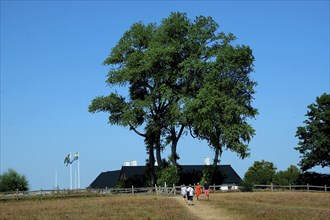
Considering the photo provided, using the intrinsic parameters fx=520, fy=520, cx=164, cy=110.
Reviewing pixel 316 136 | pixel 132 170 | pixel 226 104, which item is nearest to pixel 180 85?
pixel 226 104

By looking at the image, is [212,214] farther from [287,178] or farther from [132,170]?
[132,170]

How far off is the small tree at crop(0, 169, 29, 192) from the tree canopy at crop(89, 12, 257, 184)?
1805cm

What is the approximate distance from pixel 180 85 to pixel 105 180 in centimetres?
4116

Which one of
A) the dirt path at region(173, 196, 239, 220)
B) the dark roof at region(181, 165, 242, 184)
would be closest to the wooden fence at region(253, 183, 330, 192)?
the dark roof at region(181, 165, 242, 184)

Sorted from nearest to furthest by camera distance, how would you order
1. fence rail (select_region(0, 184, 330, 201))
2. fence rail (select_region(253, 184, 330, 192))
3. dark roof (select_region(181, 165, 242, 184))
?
fence rail (select_region(0, 184, 330, 201)), fence rail (select_region(253, 184, 330, 192)), dark roof (select_region(181, 165, 242, 184))

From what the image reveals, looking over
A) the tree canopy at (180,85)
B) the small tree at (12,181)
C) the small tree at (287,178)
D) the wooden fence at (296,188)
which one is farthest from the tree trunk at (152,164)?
the small tree at (287,178)

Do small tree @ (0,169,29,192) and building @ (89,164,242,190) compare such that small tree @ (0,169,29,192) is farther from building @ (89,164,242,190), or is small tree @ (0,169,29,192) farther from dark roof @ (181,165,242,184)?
dark roof @ (181,165,242,184)

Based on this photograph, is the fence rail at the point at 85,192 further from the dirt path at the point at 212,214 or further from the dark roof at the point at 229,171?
the dark roof at the point at 229,171

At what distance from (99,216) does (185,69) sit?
35.1 meters

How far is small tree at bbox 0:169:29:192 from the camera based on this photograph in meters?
76.9

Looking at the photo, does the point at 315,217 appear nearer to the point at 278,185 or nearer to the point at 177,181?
the point at 177,181

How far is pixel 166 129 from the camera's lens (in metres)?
68.9

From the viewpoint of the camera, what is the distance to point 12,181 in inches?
3041

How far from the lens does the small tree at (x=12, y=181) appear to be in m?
76.9
